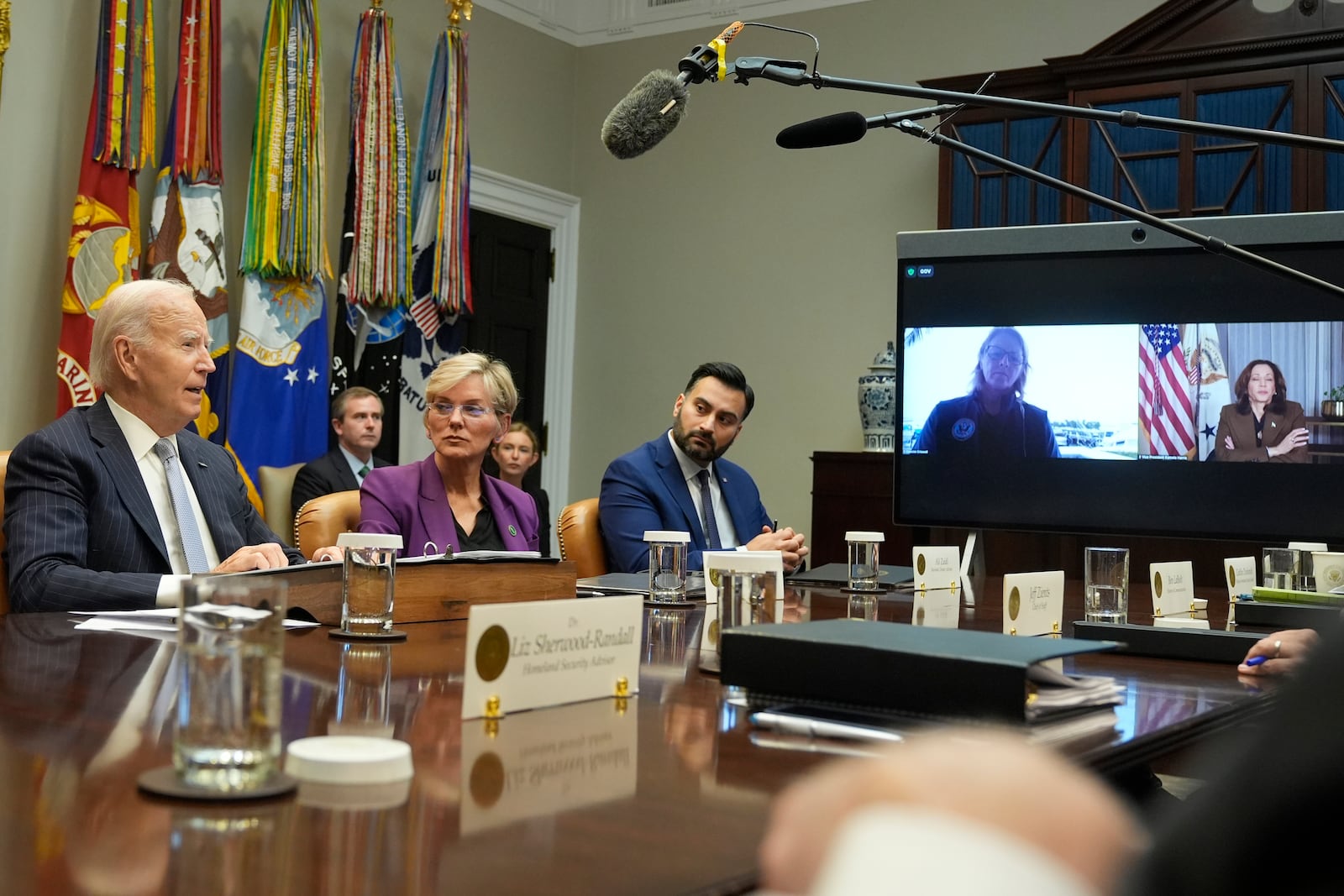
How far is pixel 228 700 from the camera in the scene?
0.79m

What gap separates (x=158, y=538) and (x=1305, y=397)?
2.30 metres

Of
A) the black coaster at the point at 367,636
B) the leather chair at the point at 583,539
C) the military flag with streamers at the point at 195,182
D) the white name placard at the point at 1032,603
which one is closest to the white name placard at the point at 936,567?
the white name placard at the point at 1032,603

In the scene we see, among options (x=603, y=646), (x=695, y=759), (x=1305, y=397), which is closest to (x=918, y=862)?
(x=695, y=759)

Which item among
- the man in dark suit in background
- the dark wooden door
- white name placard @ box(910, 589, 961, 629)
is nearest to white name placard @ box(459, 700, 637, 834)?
white name placard @ box(910, 589, 961, 629)

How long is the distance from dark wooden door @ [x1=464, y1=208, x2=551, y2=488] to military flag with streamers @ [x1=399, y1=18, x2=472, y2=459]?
59 cm

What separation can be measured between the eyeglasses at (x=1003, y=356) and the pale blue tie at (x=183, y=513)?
178 cm

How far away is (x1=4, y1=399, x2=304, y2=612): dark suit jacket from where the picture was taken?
2.04 m

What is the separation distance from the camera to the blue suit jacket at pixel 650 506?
10.5ft

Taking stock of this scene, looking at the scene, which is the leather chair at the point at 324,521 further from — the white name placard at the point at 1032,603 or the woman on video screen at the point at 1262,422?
the woman on video screen at the point at 1262,422

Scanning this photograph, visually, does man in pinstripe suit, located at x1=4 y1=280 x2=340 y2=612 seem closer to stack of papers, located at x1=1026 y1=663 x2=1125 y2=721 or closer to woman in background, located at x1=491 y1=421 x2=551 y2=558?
stack of papers, located at x1=1026 y1=663 x2=1125 y2=721

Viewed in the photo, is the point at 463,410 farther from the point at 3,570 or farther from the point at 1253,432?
the point at 1253,432

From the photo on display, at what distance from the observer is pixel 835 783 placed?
0.34m

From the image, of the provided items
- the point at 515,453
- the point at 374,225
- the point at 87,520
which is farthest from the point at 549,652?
the point at 374,225

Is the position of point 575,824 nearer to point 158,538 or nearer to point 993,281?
point 158,538
